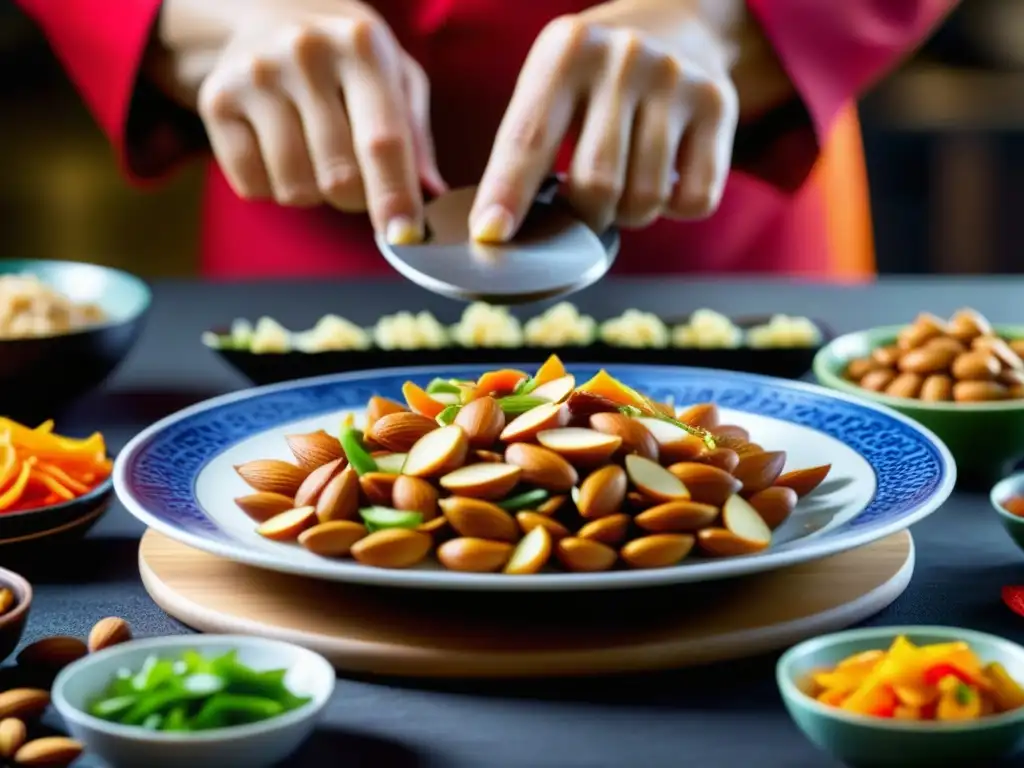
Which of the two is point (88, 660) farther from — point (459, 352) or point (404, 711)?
point (459, 352)

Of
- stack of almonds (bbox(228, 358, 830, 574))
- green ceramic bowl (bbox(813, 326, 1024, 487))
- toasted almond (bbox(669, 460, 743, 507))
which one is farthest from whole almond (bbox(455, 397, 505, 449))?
green ceramic bowl (bbox(813, 326, 1024, 487))

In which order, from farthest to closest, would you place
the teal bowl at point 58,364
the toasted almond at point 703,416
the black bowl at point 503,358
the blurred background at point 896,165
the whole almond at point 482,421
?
the blurred background at point 896,165 → the black bowl at point 503,358 → the teal bowl at point 58,364 → the toasted almond at point 703,416 → the whole almond at point 482,421

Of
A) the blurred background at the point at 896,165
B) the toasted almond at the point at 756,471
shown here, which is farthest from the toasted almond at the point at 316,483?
the blurred background at the point at 896,165

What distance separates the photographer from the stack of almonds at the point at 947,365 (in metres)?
1.11

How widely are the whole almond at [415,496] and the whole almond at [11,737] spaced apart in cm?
24

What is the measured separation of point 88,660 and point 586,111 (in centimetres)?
73

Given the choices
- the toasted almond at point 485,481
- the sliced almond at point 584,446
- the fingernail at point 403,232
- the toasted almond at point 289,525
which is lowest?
the toasted almond at point 289,525

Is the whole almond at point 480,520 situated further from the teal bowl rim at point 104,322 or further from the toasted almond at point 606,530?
the teal bowl rim at point 104,322

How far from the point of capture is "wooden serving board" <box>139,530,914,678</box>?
0.75m

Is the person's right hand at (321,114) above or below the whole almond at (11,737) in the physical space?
above

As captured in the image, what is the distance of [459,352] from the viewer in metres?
1.31

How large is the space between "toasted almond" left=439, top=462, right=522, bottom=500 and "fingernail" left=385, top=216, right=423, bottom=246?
13.2 inches

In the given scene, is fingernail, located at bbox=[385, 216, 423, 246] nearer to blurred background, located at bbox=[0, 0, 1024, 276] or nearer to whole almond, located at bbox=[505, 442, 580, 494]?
whole almond, located at bbox=[505, 442, 580, 494]

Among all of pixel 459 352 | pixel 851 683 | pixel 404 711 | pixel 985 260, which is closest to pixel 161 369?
pixel 459 352
